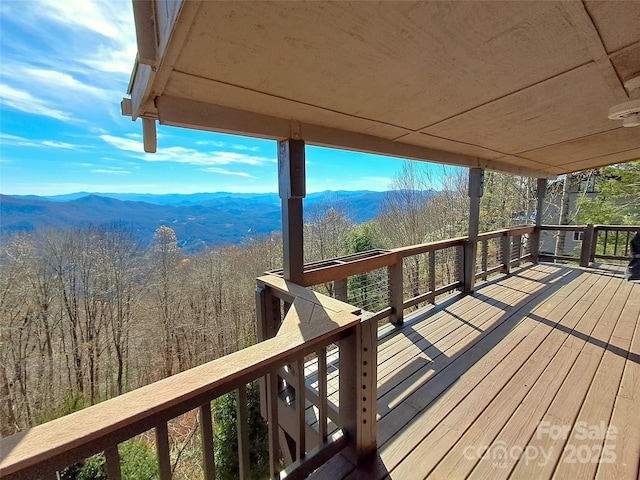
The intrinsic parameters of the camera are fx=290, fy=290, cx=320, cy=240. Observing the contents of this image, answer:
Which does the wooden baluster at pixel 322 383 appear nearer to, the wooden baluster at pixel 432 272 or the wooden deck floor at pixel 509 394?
the wooden deck floor at pixel 509 394

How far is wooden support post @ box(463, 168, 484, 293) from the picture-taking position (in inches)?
163

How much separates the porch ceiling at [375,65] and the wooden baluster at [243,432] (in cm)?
136

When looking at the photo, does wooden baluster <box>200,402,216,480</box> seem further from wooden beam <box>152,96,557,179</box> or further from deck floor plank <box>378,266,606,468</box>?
wooden beam <box>152,96,557,179</box>

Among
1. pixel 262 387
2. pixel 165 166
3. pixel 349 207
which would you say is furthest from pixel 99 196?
pixel 262 387

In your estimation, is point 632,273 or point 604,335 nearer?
point 604,335

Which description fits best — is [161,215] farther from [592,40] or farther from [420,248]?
[592,40]

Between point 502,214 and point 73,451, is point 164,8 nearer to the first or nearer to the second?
point 73,451

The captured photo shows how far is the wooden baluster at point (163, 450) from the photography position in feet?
3.10

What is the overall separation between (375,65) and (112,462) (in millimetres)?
1773

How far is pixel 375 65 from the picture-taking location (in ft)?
4.40

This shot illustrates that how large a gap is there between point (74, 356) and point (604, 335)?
1324 cm

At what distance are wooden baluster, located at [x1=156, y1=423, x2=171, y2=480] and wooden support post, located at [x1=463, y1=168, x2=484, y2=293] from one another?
4225mm

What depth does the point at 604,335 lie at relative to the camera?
116 inches

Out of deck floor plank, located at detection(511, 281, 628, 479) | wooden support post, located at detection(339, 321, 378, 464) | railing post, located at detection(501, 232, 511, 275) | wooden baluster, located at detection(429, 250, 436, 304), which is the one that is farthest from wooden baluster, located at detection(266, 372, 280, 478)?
railing post, located at detection(501, 232, 511, 275)
